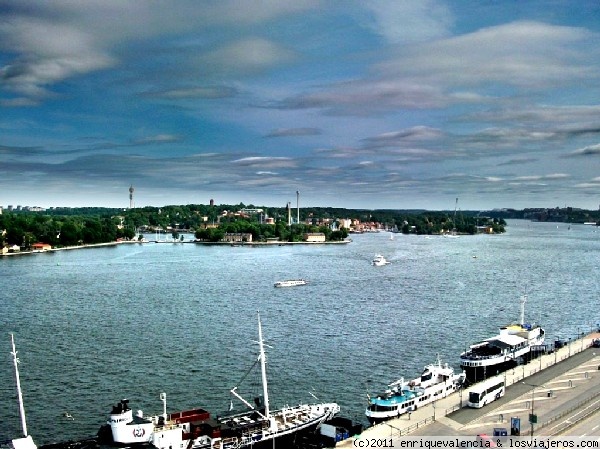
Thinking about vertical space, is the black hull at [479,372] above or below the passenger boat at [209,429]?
below

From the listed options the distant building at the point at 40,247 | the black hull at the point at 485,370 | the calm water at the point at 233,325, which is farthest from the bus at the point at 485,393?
the distant building at the point at 40,247

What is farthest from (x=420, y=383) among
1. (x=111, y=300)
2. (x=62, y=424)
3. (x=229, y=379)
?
(x=111, y=300)

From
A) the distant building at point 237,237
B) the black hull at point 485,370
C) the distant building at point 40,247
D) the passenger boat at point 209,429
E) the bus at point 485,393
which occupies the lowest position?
the black hull at point 485,370

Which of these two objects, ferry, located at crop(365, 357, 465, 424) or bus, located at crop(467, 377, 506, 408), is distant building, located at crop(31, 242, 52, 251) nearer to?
ferry, located at crop(365, 357, 465, 424)

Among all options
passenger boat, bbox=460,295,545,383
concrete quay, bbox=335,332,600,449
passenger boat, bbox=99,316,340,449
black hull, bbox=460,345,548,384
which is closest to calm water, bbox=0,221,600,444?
passenger boat, bbox=460,295,545,383

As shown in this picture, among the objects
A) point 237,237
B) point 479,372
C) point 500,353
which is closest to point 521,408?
point 479,372

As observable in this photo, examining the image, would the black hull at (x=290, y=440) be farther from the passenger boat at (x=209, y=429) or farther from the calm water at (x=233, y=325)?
the calm water at (x=233, y=325)
